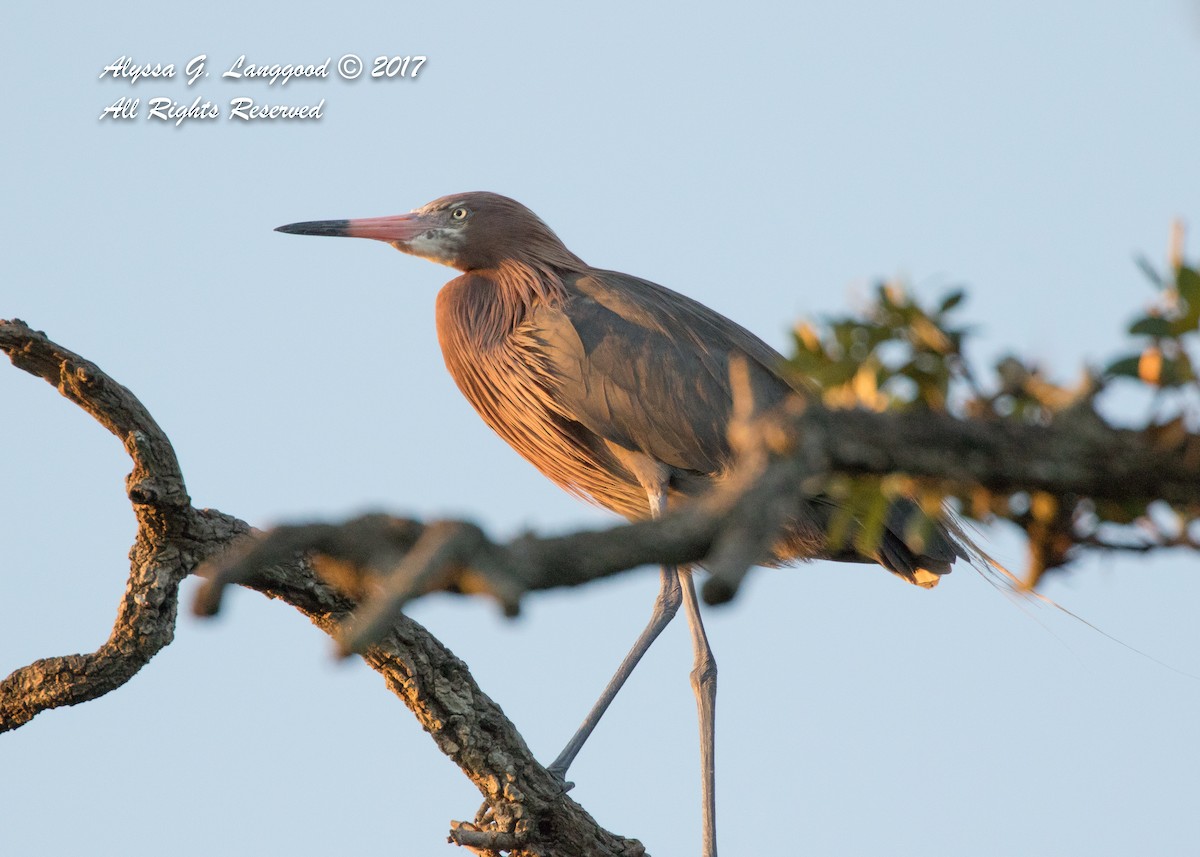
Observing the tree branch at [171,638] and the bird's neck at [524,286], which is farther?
the bird's neck at [524,286]

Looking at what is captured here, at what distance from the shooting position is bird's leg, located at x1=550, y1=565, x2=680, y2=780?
6.17 m

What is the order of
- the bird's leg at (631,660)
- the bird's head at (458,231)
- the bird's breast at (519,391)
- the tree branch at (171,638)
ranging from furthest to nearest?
1. the bird's head at (458,231)
2. the bird's breast at (519,391)
3. the bird's leg at (631,660)
4. the tree branch at (171,638)

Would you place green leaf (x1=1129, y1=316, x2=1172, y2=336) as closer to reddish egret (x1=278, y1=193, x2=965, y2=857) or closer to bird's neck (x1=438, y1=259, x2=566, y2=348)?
reddish egret (x1=278, y1=193, x2=965, y2=857)

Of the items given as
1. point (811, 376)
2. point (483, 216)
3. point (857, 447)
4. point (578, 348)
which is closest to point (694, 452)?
point (578, 348)

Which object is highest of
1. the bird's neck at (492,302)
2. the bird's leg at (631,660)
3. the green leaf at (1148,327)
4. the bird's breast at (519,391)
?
the bird's neck at (492,302)

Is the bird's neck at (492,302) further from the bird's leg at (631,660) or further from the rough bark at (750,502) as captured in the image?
the rough bark at (750,502)

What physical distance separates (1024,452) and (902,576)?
5.45 metres

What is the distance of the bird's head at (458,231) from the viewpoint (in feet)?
24.9

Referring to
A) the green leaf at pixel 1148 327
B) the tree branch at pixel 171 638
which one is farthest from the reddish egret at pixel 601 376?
the green leaf at pixel 1148 327

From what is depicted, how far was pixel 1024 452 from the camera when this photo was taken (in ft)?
4.94

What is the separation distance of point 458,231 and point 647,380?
161 cm

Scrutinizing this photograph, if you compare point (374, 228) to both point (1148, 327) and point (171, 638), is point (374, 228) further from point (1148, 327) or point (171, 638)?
point (1148, 327)

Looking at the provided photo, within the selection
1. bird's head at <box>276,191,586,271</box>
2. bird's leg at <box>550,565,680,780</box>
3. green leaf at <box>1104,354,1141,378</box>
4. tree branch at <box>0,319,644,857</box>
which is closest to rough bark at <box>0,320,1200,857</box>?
green leaf at <box>1104,354,1141,378</box>

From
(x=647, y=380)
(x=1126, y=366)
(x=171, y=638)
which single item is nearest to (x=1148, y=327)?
(x=1126, y=366)
